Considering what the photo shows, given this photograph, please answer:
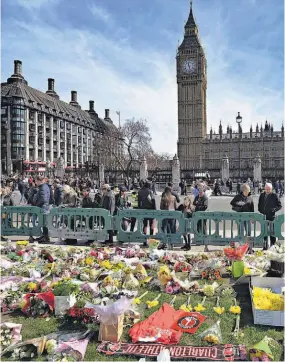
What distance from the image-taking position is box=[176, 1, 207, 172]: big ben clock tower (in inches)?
3942

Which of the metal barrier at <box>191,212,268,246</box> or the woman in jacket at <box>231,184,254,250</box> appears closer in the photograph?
the metal barrier at <box>191,212,268,246</box>

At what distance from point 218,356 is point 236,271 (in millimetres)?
2854

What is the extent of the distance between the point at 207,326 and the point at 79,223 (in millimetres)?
6454

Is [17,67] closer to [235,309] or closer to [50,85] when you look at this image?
[50,85]

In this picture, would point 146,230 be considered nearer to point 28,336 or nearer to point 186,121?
point 28,336

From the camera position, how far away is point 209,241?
31.6 feet

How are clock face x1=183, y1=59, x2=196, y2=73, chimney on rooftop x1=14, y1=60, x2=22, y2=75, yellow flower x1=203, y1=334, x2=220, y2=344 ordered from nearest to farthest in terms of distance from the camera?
yellow flower x1=203, y1=334, x2=220, y2=344, chimney on rooftop x1=14, y1=60, x2=22, y2=75, clock face x1=183, y1=59, x2=196, y2=73

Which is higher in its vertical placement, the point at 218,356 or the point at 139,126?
the point at 139,126

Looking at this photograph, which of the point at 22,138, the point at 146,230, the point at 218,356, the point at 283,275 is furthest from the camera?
the point at 22,138

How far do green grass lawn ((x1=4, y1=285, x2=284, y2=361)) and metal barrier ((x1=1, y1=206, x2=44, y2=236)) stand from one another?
5636mm

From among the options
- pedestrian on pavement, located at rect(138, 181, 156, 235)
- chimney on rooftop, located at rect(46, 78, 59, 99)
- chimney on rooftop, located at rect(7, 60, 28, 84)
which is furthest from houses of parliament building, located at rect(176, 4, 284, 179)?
pedestrian on pavement, located at rect(138, 181, 156, 235)

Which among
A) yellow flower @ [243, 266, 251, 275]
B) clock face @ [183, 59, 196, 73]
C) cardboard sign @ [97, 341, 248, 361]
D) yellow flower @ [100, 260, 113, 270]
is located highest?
clock face @ [183, 59, 196, 73]

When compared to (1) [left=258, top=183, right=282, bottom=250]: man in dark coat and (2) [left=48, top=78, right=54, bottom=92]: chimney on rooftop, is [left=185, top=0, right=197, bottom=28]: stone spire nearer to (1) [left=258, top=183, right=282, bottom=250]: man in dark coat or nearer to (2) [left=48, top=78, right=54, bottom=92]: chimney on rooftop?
(2) [left=48, top=78, right=54, bottom=92]: chimney on rooftop

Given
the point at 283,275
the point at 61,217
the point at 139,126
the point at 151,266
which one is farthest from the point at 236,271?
the point at 139,126
